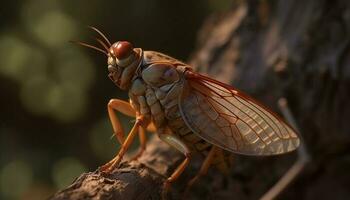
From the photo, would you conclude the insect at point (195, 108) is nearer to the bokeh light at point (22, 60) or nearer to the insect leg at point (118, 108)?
the insect leg at point (118, 108)

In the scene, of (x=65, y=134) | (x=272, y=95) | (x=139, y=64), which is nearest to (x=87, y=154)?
(x=65, y=134)

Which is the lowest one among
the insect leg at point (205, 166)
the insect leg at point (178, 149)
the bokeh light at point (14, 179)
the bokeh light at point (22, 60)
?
the bokeh light at point (14, 179)

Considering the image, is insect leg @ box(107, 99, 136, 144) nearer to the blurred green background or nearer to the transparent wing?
the transparent wing

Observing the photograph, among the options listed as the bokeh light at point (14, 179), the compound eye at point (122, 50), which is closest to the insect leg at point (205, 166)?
the compound eye at point (122, 50)

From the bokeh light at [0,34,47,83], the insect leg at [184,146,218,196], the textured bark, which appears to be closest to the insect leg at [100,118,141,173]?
the insect leg at [184,146,218,196]

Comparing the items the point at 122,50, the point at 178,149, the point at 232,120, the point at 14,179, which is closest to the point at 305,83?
the point at 232,120

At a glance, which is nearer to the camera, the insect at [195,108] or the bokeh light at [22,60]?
the insect at [195,108]
